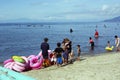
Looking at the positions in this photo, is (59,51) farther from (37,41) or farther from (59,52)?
(37,41)

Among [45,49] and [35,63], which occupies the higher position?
[45,49]

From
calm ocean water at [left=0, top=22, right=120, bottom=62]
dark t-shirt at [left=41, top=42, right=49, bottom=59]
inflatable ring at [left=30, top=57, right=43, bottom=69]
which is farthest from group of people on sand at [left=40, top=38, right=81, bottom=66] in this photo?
calm ocean water at [left=0, top=22, right=120, bottom=62]

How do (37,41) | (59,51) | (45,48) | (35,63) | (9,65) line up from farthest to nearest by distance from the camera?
(37,41) < (35,63) < (9,65) < (45,48) < (59,51)

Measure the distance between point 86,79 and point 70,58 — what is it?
19.4ft

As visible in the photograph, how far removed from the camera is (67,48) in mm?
16062

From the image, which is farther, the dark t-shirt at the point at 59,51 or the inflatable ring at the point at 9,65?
the inflatable ring at the point at 9,65

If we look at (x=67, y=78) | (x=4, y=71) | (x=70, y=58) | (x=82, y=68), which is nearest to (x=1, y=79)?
(x=4, y=71)

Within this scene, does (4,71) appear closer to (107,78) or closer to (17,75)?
(17,75)

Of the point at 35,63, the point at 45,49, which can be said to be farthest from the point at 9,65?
the point at 45,49

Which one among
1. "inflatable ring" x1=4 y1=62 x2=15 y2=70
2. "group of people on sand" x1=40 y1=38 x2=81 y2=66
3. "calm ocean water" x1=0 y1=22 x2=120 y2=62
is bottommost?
"calm ocean water" x1=0 y1=22 x2=120 y2=62

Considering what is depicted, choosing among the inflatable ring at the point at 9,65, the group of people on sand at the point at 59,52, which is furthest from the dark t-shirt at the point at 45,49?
the inflatable ring at the point at 9,65

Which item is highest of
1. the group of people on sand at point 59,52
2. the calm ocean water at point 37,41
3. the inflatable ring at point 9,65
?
the group of people on sand at point 59,52

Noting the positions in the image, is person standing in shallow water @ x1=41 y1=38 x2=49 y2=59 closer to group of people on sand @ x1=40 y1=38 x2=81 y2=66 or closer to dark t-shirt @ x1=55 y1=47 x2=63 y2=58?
group of people on sand @ x1=40 y1=38 x2=81 y2=66

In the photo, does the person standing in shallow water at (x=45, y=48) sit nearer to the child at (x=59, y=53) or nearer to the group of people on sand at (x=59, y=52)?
the group of people on sand at (x=59, y=52)
